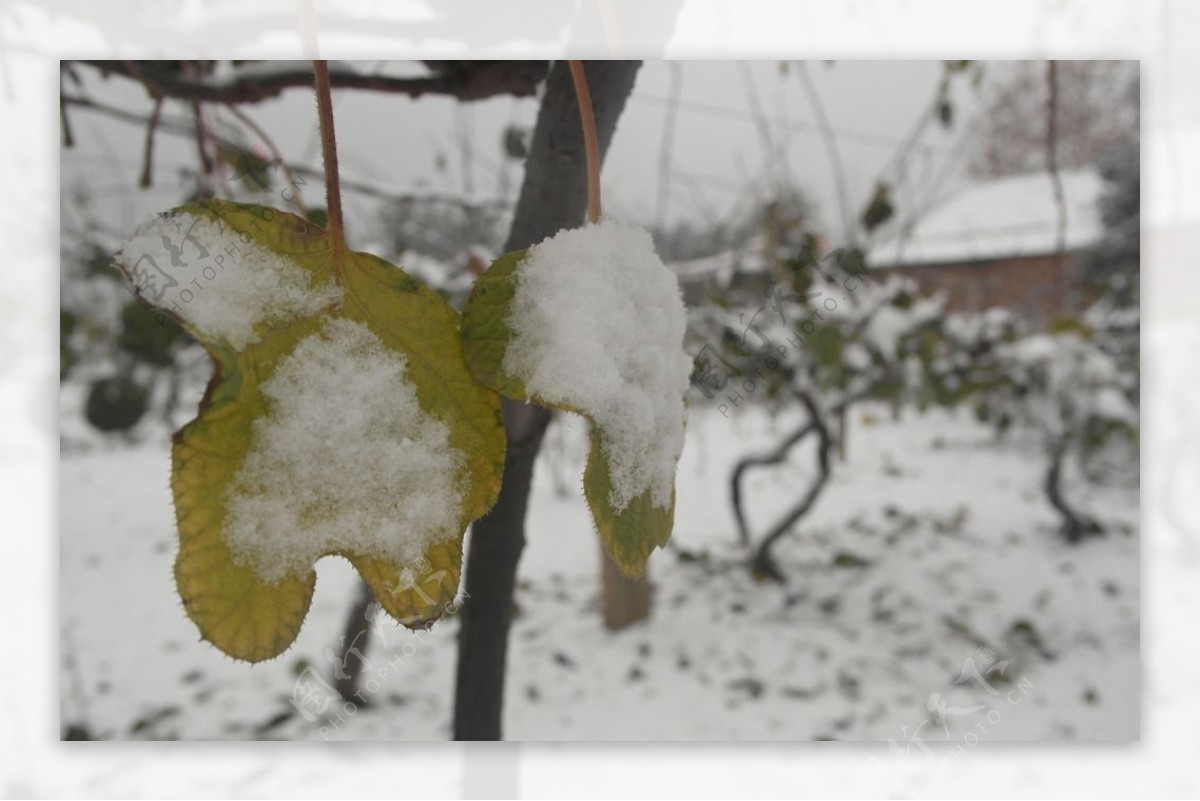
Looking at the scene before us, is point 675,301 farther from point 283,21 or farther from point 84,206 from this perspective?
point 84,206

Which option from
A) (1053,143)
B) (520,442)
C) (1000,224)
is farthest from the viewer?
(1000,224)

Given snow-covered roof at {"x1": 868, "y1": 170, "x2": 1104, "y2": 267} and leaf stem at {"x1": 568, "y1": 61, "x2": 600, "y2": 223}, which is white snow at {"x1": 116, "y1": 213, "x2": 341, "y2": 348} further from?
snow-covered roof at {"x1": 868, "y1": 170, "x2": 1104, "y2": 267}

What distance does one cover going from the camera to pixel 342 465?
0.14 m

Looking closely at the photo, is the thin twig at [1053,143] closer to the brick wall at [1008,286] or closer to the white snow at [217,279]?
the white snow at [217,279]

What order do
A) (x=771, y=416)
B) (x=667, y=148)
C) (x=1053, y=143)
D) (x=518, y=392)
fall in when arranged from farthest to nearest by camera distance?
1. (x=771, y=416)
2. (x=667, y=148)
3. (x=1053, y=143)
4. (x=518, y=392)

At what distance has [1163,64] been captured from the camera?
100cm

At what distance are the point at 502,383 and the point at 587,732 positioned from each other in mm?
1069

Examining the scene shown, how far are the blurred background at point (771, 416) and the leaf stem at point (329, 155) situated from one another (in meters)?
0.71

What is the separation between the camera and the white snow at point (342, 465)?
132 mm

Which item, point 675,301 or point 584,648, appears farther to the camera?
point 584,648

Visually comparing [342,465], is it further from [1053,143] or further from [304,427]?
[1053,143]

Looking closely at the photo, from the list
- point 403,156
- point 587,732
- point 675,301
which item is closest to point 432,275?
point 403,156

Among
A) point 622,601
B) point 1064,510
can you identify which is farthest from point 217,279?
point 1064,510

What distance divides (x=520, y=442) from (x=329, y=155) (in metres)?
0.17
